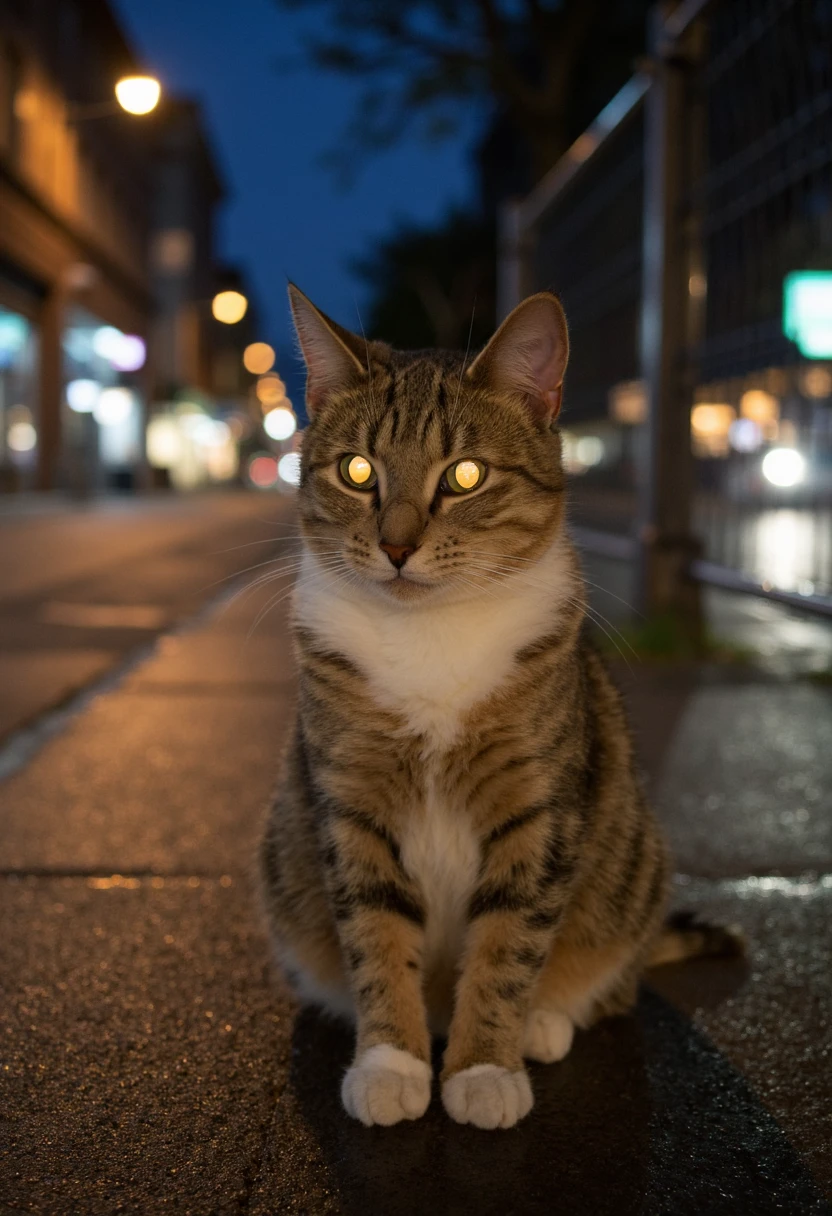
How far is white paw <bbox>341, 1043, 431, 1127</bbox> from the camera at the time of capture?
5.93 ft

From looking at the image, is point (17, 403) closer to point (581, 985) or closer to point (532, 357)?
point (532, 357)

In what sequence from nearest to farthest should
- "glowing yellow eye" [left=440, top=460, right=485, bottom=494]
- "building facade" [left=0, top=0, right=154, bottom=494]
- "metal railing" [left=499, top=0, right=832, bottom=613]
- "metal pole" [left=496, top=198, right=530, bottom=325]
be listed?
"glowing yellow eye" [left=440, top=460, right=485, bottom=494] → "metal railing" [left=499, top=0, right=832, bottom=613] → "metal pole" [left=496, top=198, right=530, bottom=325] → "building facade" [left=0, top=0, right=154, bottom=494]

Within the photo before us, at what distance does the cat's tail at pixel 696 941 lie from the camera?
2.42 m

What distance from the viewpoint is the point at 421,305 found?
41312 mm

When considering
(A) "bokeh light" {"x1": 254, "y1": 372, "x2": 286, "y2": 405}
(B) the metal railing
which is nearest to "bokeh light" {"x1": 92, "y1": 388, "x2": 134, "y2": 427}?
(B) the metal railing

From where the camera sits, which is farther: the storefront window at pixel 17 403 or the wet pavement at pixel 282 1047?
the storefront window at pixel 17 403

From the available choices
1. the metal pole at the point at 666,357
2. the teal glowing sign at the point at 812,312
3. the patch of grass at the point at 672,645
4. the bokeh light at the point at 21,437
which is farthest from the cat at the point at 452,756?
the bokeh light at the point at 21,437

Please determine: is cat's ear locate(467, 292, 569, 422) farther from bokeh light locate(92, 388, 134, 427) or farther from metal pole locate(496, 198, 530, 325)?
bokeh light locate(92, 388, 134, 427)

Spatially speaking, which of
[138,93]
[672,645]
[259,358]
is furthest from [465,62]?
[259,358]

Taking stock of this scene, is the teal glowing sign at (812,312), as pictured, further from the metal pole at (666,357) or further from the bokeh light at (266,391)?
the bokeh light at (266,391)

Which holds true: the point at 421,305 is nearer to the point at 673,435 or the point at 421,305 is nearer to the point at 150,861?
the point at 673,435

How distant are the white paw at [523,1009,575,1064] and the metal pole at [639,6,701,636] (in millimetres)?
3880

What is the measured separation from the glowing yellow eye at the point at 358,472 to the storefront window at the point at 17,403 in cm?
2033

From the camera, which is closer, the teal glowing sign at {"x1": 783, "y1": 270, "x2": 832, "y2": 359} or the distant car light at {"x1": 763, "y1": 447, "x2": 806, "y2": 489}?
the teal glowing sign at {"x1": 783, "y1": 270, "x2": 832, "y2": 359}
